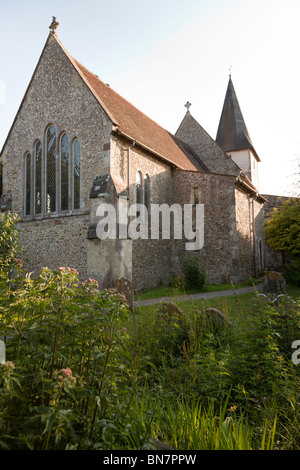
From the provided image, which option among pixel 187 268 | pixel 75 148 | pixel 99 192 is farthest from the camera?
pixel 187 268

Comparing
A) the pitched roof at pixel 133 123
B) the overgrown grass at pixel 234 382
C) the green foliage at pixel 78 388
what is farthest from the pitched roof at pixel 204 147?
the green foliage at pixel 78 388

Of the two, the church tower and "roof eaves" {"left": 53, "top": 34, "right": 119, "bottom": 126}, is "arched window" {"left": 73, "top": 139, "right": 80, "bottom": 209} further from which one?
the church tower

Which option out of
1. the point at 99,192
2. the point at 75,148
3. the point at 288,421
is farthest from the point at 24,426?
the point at 75,148

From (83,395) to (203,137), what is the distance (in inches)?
910

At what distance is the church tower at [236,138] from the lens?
2680 centimetres

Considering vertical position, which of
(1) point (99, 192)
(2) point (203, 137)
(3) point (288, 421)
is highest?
(2) point (203, 137)

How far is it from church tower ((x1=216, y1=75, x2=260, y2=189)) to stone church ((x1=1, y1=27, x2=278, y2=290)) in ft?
28.4

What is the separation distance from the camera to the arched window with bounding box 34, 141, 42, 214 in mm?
15205

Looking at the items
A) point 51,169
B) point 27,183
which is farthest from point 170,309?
point 27,183

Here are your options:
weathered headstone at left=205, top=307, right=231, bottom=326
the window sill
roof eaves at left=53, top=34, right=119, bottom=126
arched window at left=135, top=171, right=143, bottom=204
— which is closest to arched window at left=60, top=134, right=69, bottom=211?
the window sill

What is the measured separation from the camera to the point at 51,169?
49.0ft

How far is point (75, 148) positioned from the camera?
14.3 meters
